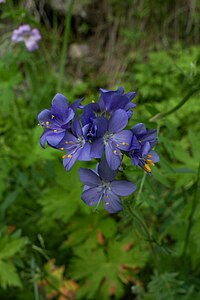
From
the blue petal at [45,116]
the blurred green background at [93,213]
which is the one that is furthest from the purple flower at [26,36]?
the blue petal at [45,116]

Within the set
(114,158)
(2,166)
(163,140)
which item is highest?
(114,158)

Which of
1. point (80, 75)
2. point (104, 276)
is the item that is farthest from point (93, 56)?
point (104, 276)

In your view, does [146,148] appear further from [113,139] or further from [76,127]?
[76,127]

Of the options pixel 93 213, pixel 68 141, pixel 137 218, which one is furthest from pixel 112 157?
pixel 93 213

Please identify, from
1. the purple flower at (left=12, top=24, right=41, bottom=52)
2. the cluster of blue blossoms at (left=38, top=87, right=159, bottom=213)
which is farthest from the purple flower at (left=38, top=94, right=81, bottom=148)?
the purple flower at (left=12, top=24, right=41, bottom=52)

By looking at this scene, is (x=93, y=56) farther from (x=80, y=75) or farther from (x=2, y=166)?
(x=2, y=166)

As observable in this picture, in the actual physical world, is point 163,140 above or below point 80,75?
above

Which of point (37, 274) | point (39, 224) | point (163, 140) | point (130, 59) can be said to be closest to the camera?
point (163, 140)
